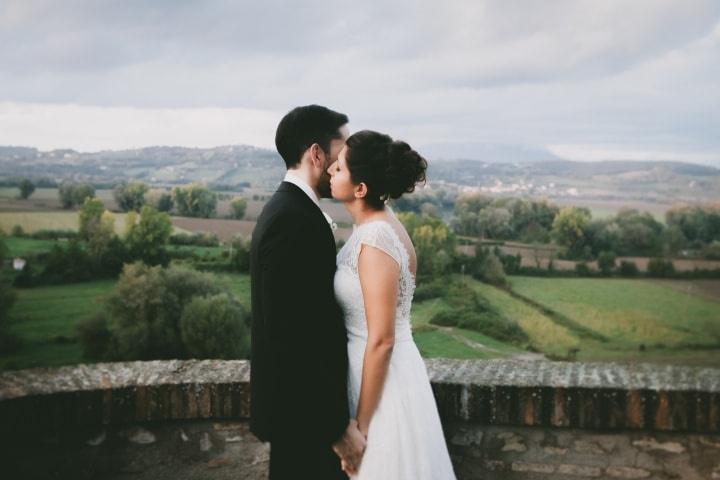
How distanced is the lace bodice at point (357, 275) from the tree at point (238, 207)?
1299 inches

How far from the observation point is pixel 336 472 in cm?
246

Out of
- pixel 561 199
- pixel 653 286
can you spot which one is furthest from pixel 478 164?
pixel 653 286

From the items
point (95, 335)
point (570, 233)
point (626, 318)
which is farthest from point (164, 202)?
point (626, 318)

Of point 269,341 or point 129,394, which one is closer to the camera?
point 269,341

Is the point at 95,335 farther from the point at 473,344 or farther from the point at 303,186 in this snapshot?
the point at 303,186

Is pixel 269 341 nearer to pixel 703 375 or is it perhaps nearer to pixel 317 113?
pixel 317 113

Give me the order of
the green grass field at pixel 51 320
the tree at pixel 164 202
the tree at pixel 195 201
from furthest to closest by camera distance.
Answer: the tree at pixel 164 202
the tree at pixel 195 201
the green grass field at pixel 51 320

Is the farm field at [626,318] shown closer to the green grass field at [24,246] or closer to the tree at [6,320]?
the tree at [6,320]

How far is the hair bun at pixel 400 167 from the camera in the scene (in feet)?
8.11

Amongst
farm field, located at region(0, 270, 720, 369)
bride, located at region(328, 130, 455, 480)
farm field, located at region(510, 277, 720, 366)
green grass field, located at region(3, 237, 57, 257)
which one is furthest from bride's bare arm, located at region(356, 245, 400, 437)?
green grass field, located at region(3, 237, 57, 257)

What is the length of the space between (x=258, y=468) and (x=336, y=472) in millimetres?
834

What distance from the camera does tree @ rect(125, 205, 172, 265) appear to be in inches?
1768

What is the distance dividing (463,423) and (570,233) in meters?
39.9

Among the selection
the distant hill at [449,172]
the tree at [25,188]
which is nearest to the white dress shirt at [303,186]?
the distant hill at [449,172]
